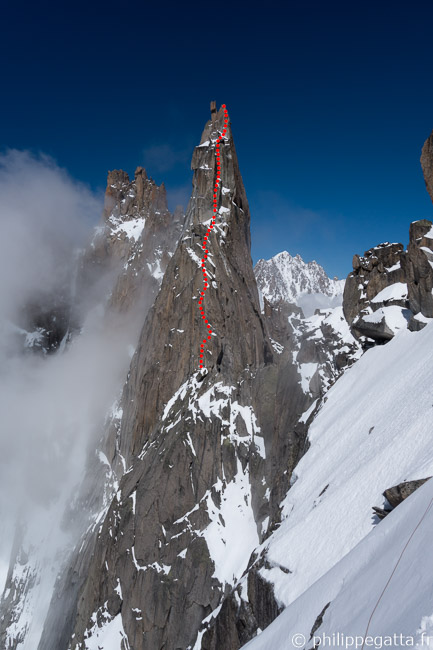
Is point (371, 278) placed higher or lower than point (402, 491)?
higher

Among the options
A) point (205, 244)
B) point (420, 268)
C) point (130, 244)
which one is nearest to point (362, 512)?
point (420, 268)

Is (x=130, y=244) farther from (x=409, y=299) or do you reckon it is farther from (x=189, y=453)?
(x=409, y=299)

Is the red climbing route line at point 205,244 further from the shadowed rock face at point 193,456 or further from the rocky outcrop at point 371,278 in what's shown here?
the rocky outcrop at point 371,278

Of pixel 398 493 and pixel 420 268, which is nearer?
pixel 398 493

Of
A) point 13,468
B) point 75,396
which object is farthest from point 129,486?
point 13,468

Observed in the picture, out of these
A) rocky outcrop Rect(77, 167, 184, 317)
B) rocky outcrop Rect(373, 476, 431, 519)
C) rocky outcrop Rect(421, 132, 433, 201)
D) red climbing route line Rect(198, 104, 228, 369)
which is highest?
rocky outcrop Rect(77, 167, 184, 317)

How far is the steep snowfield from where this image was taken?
556 centimetres

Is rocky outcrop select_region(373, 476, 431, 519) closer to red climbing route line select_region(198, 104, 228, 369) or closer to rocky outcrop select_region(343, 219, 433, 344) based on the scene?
rocky outcrop select_region(343, 219, 433, 344)

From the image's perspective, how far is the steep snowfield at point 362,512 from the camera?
5562 millimetres

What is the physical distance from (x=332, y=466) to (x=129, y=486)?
29023 mm

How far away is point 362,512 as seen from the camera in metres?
11.2

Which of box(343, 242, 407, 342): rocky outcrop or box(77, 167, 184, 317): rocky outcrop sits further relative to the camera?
box(77, 167, 184, 317): rocky outcrop

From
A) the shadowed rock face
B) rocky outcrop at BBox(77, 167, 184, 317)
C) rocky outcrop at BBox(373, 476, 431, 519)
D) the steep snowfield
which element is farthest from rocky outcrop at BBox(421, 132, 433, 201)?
rocky outcrop at BBox(77, 167, 184, 317)

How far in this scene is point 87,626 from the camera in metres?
36.6
